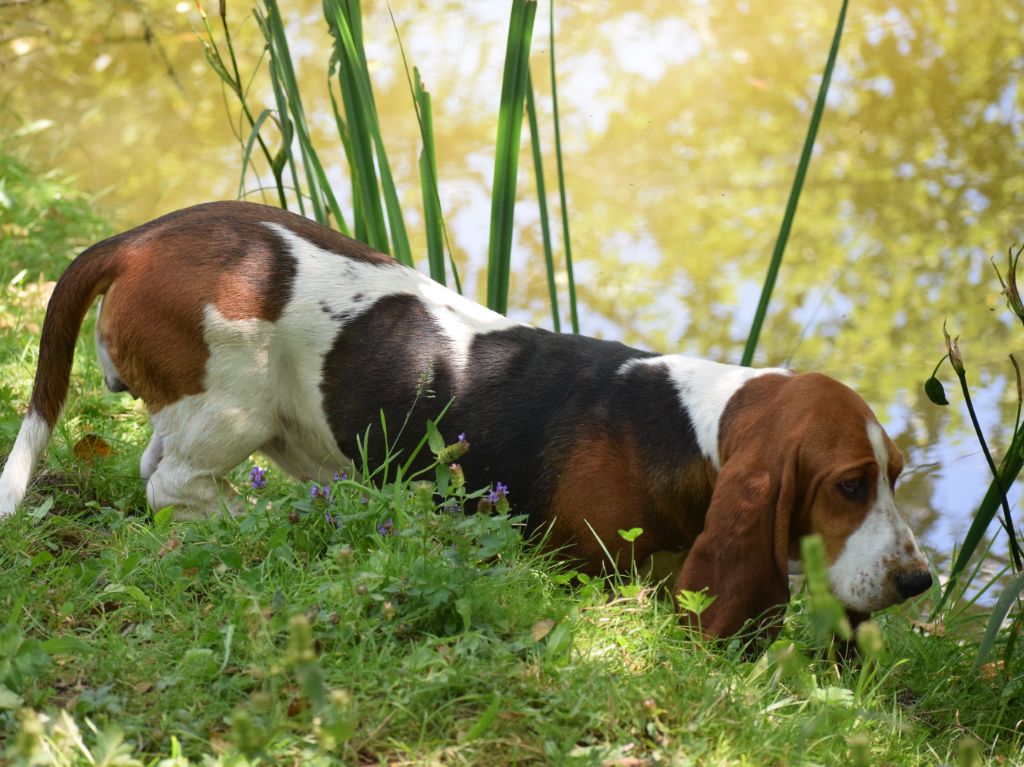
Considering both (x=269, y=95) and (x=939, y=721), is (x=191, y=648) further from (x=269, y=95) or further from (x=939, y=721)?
(x=269, y=95)

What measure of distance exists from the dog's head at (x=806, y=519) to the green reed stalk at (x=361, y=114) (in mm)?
1724

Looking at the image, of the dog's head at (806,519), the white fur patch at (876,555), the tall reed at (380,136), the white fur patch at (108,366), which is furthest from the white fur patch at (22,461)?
the white fur patch at (876,555)

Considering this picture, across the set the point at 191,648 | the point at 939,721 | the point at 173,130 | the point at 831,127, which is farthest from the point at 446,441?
the point at 173,130

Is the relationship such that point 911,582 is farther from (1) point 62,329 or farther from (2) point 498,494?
(1) point 62,329

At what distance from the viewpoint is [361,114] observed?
4.36 meters

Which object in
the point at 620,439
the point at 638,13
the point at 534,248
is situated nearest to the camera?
the point at 620,439

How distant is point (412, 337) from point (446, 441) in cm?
32

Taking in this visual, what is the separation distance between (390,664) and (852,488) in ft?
4.17

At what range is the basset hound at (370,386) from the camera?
3.46 meters

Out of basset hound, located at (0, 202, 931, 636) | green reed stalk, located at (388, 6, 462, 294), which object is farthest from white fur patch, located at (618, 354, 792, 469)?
green reed stalk, located at (388, 6, 462, 294)

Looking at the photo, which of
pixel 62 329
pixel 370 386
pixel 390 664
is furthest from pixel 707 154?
pixel 390 664

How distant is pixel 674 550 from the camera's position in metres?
3.57

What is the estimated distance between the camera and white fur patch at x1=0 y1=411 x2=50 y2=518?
3.45 meters

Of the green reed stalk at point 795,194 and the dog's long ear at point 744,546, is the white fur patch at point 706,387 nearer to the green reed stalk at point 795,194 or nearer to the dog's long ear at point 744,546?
the dog's long ear at point 744,546
